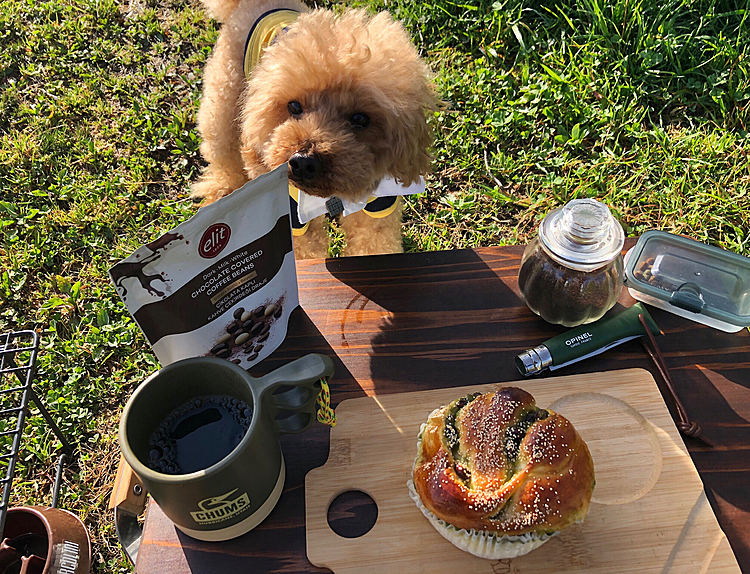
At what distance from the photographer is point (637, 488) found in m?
1.05

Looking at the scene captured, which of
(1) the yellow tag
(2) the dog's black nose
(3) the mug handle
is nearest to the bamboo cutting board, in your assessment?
(3) the mug handle

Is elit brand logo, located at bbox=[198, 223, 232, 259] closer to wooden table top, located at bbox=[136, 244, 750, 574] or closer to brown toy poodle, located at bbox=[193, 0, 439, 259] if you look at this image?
wooden table top, located at bbox=[136, 244, 750, 574]

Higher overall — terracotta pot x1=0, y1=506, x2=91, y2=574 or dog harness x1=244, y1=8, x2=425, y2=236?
dog harness x1=244, y1=8, x2=425, y2=236

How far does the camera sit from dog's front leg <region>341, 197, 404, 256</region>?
6.56 ft

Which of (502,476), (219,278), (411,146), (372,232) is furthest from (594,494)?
(372,232)

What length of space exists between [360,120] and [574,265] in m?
0.74

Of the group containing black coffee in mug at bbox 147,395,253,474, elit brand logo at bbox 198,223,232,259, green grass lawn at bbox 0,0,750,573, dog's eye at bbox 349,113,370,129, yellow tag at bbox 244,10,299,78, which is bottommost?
green grass lawn at bbox 0,0,750,573

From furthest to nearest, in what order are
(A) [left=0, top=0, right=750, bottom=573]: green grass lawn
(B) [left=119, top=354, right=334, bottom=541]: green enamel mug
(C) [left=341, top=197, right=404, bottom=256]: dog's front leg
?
(A) [left=0, top=0, right=750, bottom=573]: green grass lawn
(C) [left=341, top=197, right=404, bottom=256]: dog's front leg
(B) [left=119, top=354, right=334, bottom=541]: green enamel mug

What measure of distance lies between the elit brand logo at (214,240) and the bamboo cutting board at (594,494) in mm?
408

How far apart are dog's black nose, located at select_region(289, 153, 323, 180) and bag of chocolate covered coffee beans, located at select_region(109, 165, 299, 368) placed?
1.19 feet

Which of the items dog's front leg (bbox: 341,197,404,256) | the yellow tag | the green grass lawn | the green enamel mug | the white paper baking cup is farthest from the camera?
the green grass lawn

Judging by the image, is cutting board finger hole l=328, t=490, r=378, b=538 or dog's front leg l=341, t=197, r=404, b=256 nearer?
cutting board finger hole l=328, t=490, r=378, b=538

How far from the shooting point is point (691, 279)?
4.30 feet

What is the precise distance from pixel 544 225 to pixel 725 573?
69 cm
